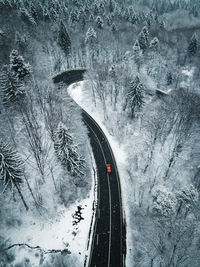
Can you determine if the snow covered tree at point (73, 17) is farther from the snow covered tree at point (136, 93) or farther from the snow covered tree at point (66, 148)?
the snow covered tree at point (66, 148)

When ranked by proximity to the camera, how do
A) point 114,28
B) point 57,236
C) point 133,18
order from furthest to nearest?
point 133,18 < point 114,28 < point 57,236

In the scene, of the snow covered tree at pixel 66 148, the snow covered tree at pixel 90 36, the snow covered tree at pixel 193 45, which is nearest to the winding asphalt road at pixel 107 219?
the snow covered tree at pixel 66 148

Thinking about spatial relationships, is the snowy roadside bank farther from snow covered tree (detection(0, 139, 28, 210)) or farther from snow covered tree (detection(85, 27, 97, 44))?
snow covered tree (detection(85, 27, 97, 44))

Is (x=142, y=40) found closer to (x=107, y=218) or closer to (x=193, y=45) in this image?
(x=193, y=45)

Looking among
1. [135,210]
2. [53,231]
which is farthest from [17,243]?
[135,210]

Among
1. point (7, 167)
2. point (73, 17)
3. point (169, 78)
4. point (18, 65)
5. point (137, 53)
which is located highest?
point (73, 17)

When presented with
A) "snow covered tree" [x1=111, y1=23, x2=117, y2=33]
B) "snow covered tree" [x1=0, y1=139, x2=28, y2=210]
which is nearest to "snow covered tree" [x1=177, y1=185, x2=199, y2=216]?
"snow covered tree" [x1=0, y1=139, x2=28, y2=210]

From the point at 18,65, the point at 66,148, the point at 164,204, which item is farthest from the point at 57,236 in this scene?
the point at 18,65
